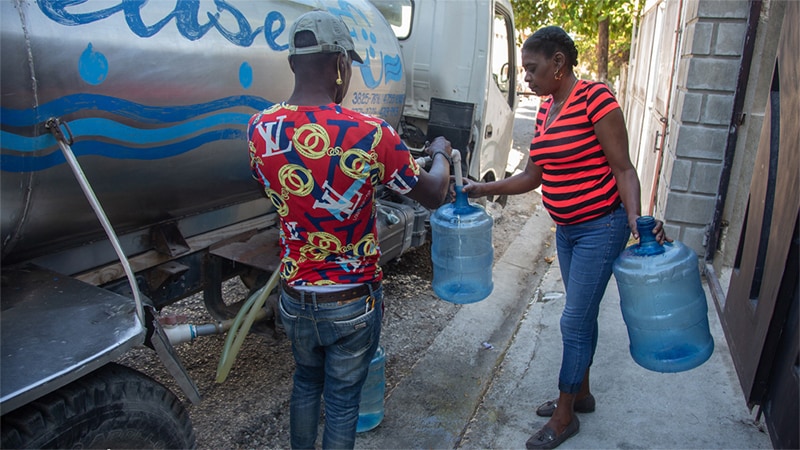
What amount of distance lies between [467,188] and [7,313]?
6.40ft

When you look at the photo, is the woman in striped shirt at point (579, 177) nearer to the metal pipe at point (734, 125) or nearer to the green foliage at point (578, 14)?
the metal pipe at point (734, 125)

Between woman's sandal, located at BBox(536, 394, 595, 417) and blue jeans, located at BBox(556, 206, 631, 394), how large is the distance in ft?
1.17

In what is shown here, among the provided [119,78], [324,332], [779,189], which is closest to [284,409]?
[324,332]

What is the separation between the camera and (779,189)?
2580 millimetres

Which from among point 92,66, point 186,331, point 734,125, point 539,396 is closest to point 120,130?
point 92,66

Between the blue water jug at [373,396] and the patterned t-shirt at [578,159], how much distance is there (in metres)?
1.15

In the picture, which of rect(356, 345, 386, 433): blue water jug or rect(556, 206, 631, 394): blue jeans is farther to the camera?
rect(356, 345, 386, 433): blue water jug

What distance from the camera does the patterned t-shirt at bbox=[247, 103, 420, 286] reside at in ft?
6.07

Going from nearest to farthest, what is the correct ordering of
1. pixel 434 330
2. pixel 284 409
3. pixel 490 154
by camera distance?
1. pixel 284 409
2. pixel 434 330
3. pixel 490 154

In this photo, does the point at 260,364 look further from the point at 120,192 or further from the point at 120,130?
the point at 120,130

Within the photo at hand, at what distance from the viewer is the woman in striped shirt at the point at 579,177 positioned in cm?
245

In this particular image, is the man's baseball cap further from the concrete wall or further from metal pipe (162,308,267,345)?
the concrete wall

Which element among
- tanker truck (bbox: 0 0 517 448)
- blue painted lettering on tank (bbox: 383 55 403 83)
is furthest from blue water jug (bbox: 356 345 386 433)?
blue painted lettering on tank (bbox: 383 55 403 83)

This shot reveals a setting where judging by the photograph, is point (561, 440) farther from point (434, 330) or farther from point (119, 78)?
point (119, 78)
